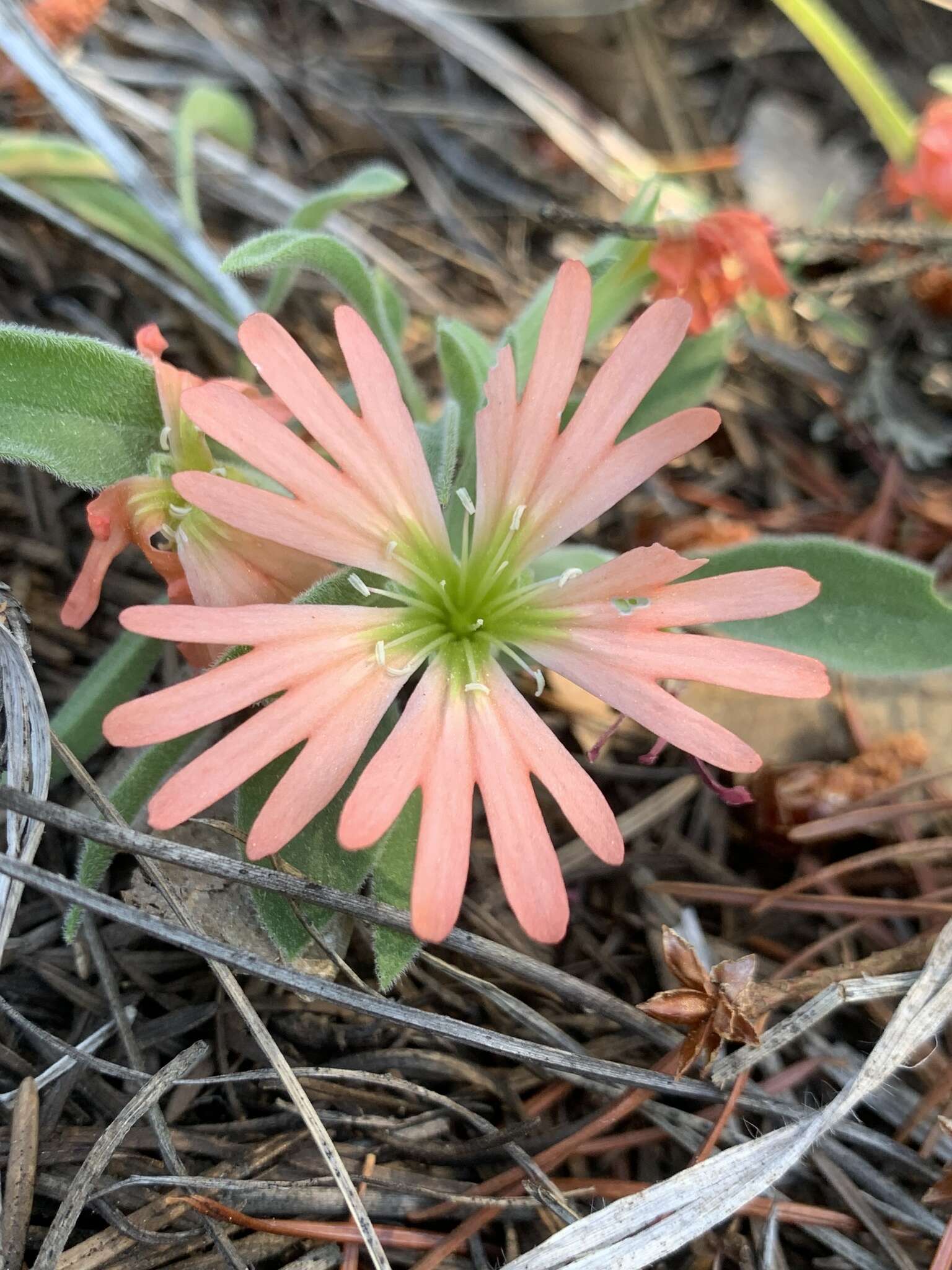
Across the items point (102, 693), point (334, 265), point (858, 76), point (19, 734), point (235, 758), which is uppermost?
point (858, 76)

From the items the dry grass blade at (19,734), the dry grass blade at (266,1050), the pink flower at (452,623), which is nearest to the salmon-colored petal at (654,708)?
the pink flower at (452,623)

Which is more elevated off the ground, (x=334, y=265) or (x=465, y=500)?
(x=334, y=265)

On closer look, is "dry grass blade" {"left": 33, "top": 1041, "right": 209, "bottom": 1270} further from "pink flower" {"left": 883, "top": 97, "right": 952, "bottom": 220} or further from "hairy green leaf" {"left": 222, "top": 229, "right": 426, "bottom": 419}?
"pink flower" {"left": 883, "top": 97, "right": 952, "bottom": 220}

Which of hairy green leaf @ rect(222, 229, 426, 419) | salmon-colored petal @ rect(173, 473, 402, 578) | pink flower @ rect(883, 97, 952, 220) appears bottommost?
salmon-colored petal @ rect(173, 473, 402, 578)

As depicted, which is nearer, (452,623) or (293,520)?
(293,520)

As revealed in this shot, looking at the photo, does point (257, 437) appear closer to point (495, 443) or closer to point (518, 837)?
point (495, 443)

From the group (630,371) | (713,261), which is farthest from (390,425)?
(713,261)

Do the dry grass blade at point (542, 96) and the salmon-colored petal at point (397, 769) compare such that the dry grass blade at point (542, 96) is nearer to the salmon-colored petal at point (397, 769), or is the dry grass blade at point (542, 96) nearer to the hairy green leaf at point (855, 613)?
the hairy green leaf at point (855, 613)

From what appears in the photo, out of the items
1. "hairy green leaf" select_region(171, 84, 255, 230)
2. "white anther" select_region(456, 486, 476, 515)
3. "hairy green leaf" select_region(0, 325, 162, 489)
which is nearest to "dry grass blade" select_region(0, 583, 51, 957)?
"hairy green leaf" select_region(0, 325, 162, 489)

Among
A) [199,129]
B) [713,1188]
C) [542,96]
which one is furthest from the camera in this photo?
[542,96]
